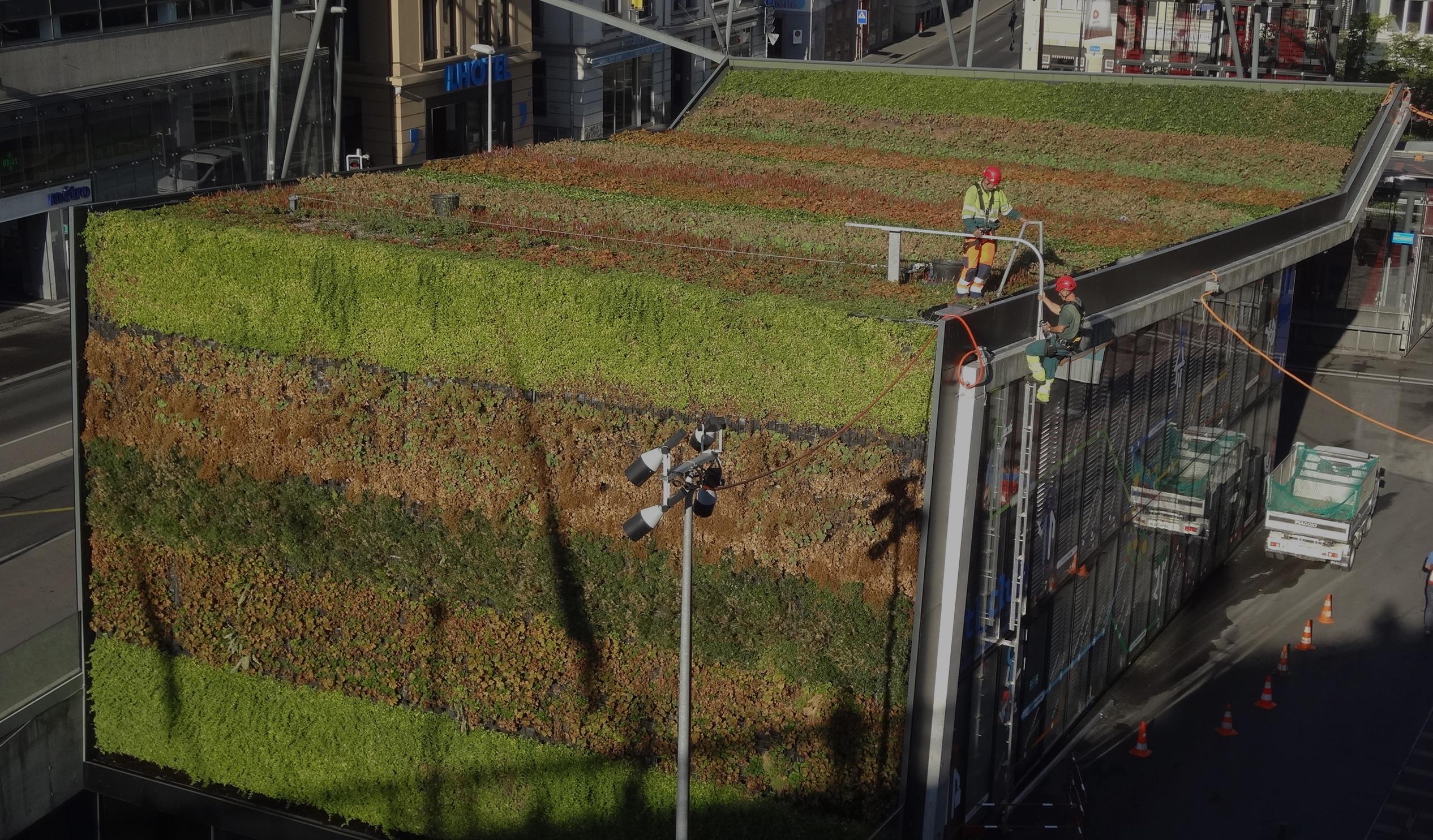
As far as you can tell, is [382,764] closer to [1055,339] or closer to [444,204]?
[444,204]

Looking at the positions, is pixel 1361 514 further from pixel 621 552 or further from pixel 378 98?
pixel 378 98

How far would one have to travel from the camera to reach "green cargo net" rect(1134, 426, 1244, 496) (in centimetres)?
2456

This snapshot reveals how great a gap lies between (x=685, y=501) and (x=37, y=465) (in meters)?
21.0

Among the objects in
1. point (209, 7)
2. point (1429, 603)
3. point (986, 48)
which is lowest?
point (1429, 603)

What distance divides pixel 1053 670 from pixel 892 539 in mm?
5243

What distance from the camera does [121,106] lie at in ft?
148

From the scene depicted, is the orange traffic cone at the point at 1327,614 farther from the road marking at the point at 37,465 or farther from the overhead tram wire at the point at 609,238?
the road marking at the point at 37,465

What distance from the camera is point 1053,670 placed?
2225 cm

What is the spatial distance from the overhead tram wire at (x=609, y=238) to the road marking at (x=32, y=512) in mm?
8486

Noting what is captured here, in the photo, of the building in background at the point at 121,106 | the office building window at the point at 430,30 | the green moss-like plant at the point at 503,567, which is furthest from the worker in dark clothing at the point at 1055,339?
the office building window at the point at 430,30

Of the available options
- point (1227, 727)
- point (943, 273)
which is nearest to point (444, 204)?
point (943, 273)

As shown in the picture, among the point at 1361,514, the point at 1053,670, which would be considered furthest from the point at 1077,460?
the point at 1361,514

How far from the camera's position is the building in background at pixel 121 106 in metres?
41.8

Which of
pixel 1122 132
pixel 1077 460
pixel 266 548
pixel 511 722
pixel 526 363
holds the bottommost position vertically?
pixel 511 722
